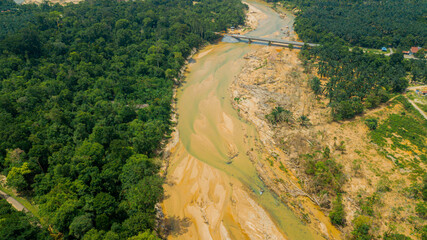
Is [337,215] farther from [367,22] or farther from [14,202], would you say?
[367,22]

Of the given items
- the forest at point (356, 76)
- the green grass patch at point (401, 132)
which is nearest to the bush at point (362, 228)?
the green grass patch at point (401, 132)

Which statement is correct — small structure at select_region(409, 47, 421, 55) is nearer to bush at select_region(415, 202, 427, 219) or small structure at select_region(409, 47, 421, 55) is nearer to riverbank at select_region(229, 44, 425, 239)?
riverbank at select_region(229, 44, 425, 239)

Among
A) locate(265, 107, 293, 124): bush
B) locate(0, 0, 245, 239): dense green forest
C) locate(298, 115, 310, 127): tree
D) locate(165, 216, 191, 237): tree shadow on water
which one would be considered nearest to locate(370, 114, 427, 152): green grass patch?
locate(298, 115, 310, 127): tree

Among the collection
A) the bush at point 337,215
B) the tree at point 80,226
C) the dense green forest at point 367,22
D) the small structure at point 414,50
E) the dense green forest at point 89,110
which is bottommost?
the bush at point 337,215

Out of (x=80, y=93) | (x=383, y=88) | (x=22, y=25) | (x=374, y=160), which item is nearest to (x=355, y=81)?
(x=383, y=88)

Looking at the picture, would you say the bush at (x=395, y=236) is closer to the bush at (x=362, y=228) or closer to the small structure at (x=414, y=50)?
the bush at (x=362, y=228)
